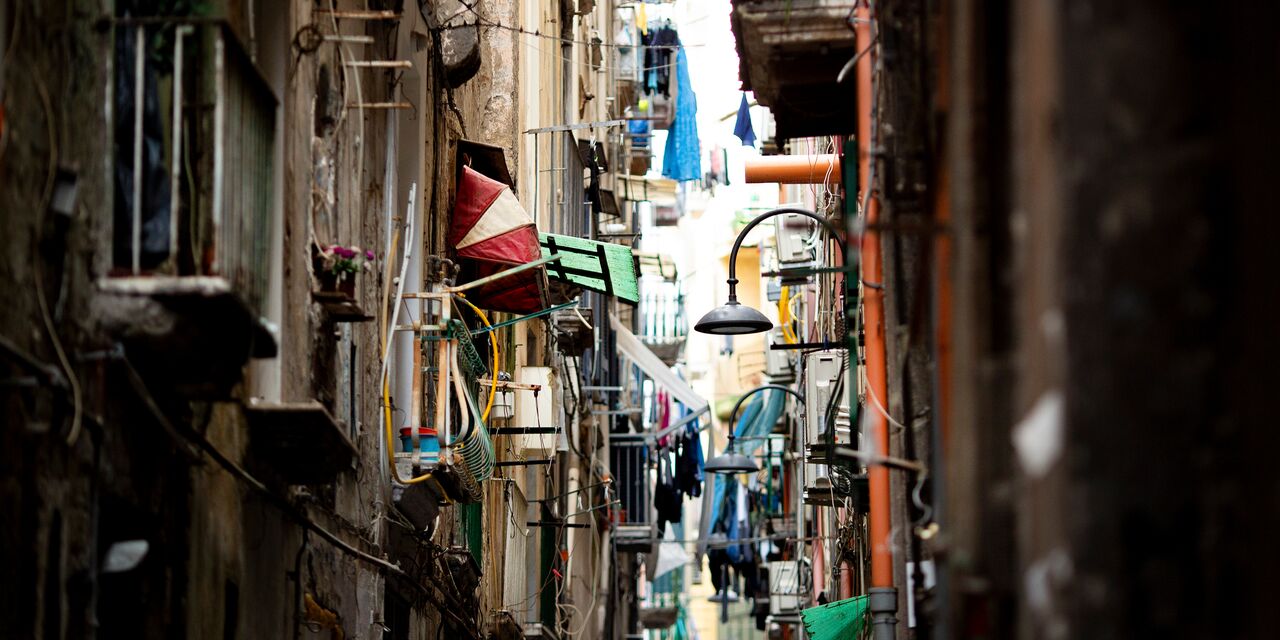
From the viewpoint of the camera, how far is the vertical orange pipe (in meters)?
12.1

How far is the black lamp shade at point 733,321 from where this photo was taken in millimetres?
16094

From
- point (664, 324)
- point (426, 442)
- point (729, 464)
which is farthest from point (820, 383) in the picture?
point (664, 324)

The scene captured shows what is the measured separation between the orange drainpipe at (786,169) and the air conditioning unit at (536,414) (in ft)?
14.6

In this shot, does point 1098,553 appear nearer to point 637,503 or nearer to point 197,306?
point 197,306

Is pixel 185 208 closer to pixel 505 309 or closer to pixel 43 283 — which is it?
pixel 43 283

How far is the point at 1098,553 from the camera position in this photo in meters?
4.64

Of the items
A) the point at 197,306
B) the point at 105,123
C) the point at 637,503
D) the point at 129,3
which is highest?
the point at 129,3

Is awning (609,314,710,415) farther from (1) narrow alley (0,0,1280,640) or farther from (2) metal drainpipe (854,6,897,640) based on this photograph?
(2) metal drainpipe (854,6,897,640)

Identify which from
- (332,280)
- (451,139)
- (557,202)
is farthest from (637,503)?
(332,280)

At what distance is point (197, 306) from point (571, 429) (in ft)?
72.0

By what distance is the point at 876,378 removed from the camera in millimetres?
12891

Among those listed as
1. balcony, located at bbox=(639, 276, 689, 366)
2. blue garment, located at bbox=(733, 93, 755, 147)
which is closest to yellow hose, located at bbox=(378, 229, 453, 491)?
blue garment, located at bbox=(733, 93, 755, 147)

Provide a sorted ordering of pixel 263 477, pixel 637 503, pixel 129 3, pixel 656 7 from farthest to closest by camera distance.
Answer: pixel 656 7 → pixel 637 503 → pixel 263 477 → pixel 129 3

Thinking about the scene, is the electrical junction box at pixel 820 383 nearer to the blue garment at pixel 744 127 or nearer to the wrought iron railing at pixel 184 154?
the blue garment at pixel 744 127
